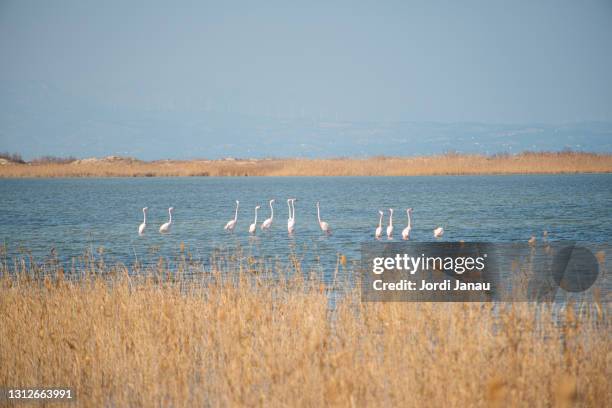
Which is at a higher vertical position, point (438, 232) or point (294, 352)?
point (294, 352)

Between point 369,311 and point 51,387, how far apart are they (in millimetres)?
3835

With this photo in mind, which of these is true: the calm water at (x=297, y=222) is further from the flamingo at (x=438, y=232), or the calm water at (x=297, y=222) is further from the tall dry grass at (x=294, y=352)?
the tall dry grass at (x=294, y=352)

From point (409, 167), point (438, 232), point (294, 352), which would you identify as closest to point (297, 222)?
point (438, 232)

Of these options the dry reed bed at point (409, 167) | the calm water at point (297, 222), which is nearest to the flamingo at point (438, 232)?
the calm water at point (297, 222)

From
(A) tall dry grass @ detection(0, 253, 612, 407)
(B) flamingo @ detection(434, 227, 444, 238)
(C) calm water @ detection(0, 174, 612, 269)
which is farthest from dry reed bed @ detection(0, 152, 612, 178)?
(A) tall dry grass @ detection(0, 253, 612, 407)

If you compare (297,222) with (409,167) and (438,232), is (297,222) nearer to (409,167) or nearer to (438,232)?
(438,232)

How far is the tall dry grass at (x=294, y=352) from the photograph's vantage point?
257 inches

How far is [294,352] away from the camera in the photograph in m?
7.73

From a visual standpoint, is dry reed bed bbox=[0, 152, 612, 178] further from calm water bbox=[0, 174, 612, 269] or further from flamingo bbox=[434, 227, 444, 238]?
flamingo bbox=[434, 227, 444, 238]

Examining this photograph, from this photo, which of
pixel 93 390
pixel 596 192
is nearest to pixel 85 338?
pixel 93 390

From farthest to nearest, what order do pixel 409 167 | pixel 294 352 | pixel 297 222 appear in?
pixel 409 167
pixel 297 222
pixel 294 352

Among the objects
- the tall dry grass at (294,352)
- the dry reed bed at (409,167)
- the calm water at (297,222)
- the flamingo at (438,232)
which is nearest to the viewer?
the tall dry grass at (294,352)

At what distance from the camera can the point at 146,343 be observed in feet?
26.9

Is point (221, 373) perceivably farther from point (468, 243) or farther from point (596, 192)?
point (596, 192)
